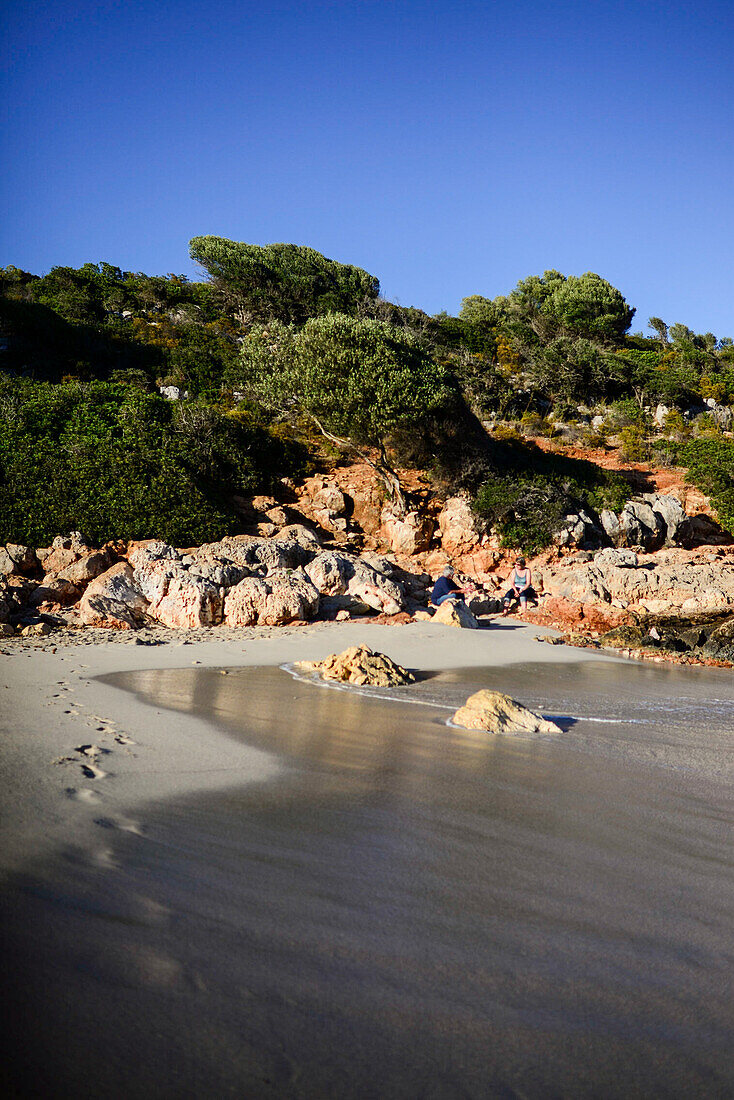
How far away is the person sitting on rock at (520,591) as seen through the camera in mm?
14796

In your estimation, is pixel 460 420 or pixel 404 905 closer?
pixel 404 905

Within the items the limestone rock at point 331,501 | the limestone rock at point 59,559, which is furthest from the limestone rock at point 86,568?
the limestone rock at point 331,501

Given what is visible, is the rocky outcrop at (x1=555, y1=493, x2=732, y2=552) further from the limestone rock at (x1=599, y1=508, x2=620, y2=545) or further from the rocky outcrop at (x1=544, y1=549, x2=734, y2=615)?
the rocky outcrop at (x1=544, y1=549, x2=734, y2=615)

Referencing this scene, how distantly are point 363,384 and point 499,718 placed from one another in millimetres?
14188

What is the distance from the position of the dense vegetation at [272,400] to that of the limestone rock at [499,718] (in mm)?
11007

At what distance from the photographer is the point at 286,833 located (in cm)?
299

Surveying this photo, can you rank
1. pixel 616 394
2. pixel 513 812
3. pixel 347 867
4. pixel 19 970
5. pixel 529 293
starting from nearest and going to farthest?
pixel 19 970, pixel 347 867, pixel 513 812, pixel 616 394, pixel 529 293

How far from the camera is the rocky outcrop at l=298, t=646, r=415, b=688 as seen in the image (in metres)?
7.39

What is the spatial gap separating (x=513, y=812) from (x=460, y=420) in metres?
17.8

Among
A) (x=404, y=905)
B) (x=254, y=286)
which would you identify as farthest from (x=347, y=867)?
(x=254, y=286)

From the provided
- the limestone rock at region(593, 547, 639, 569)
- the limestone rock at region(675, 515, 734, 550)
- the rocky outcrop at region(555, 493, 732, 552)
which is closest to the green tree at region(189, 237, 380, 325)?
the rocky outcrop at region(555, 493, 732, 552)

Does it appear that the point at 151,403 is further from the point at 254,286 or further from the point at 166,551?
the point at 254,286

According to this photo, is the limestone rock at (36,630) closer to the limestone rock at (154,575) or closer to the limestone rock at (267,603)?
the limestone rock at (154,575)

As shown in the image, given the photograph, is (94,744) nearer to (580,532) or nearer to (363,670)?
(363,670)
